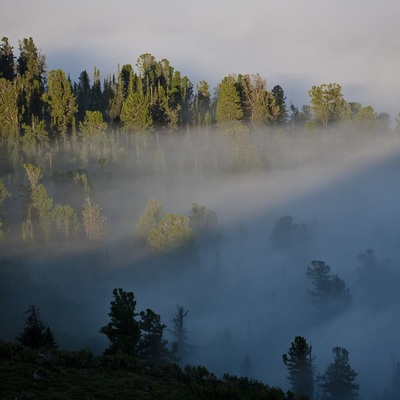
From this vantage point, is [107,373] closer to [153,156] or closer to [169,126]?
[153,156]

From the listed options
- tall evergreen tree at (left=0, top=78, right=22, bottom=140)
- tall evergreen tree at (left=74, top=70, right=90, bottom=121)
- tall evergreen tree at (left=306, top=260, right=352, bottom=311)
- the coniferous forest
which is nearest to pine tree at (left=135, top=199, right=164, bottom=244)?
the coniferous forest

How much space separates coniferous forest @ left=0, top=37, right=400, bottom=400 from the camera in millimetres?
67625

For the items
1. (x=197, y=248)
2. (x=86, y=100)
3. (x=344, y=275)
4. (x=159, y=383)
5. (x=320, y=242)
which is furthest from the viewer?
(x=86, y=100)

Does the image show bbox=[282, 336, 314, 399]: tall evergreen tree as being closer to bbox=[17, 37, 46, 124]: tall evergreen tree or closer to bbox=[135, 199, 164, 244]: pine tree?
bbox=[135, 199, 164, 244]: pine tree

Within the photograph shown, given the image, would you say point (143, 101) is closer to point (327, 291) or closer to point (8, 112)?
point (8, 112)

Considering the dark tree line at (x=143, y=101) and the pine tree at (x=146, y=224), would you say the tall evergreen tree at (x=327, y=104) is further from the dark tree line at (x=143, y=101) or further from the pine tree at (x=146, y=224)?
the pine tree at (x=146, y=224)

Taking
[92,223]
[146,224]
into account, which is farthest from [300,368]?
[92,223]

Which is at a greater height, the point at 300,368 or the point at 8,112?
the point at 8,112

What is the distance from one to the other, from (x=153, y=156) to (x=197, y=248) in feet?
128

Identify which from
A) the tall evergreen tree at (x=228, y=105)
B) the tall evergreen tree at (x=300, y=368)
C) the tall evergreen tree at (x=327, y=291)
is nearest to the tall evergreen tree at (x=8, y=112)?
the tall evergreen tree at (x=228, y=105)

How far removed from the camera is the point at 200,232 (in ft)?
308

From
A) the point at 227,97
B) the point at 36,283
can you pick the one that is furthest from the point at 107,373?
the point at 227,97

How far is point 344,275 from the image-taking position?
328 feet

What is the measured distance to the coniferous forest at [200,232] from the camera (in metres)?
67.6
